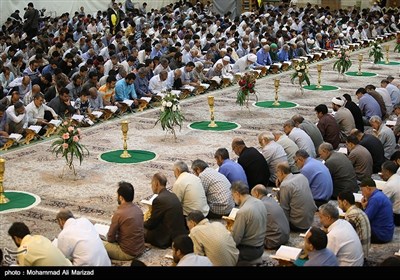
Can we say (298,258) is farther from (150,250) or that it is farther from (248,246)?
(150,250)

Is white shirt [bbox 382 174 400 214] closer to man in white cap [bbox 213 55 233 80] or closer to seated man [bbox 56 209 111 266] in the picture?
seated man [bbox 56 209 111 266]

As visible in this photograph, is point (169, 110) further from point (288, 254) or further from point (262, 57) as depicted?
point (262, 57)

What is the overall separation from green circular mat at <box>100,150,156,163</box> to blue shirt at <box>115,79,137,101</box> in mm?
3291

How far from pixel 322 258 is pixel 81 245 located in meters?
2.45

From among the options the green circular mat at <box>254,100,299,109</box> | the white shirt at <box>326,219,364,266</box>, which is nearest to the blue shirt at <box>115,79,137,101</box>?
the green circular mat at <box>254,100,299,109</box>

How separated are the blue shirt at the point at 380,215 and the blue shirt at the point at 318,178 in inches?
47.2

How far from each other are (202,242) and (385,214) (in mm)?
2531

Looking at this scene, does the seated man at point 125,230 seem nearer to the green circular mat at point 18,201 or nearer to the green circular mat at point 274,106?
the green circular mat at point 18,201

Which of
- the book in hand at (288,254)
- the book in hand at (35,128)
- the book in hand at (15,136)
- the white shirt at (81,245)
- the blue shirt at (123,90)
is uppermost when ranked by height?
the blue shirt at (123,90)

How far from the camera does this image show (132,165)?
39.9 feet

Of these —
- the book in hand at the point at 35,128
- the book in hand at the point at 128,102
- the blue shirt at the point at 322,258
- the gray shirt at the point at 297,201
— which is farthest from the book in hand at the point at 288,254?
the book in hand at the point at 128,102

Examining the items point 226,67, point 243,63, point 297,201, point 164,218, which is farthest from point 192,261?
point 243,63

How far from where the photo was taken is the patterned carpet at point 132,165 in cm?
954

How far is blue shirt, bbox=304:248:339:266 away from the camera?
6949 millimetres
